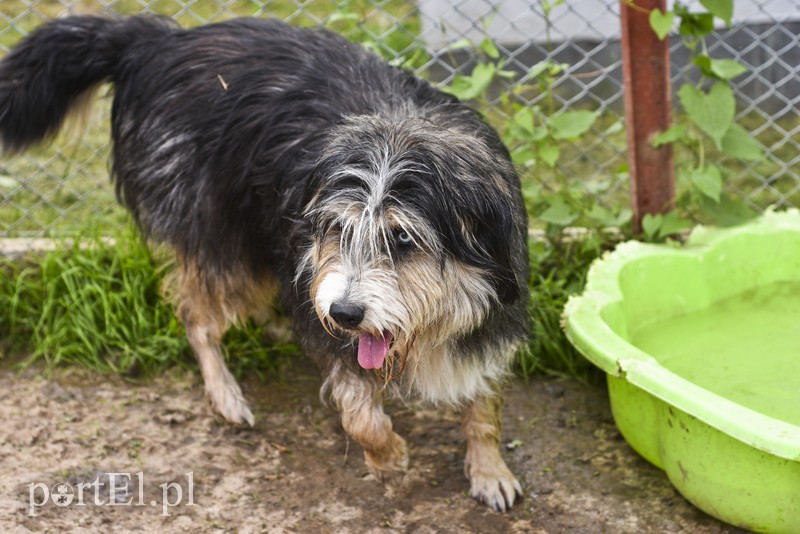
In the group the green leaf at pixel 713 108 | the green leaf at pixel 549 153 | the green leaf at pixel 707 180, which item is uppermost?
the green leaf at pixel 713 108

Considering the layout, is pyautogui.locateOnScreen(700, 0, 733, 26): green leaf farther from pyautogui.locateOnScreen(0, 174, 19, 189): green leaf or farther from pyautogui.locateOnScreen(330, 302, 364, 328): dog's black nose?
pyautogui.locateOnScreen(0, 174, 19, 189): green leaf

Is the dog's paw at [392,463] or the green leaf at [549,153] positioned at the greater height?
the green leaf at [549,153]

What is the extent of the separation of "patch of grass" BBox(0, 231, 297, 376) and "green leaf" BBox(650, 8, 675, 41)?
1743mm

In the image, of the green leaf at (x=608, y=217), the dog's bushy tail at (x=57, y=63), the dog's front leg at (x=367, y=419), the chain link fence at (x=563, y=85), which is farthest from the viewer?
the chain link fence at (x=563, y=85)

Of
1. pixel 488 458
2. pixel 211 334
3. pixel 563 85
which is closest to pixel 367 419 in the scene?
pixel 488 458

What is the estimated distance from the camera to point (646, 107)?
359cm

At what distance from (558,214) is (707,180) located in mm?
549

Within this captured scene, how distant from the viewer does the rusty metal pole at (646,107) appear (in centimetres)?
349

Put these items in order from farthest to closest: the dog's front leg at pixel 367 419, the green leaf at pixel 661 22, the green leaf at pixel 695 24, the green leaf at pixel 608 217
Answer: the green leaf at pixel 608 217 → the green leaf at pixel 695 24 → the green leaf at pixel 661 22 → the dog's front leg at pixel 367 419

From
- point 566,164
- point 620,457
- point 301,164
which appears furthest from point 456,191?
point 566,164

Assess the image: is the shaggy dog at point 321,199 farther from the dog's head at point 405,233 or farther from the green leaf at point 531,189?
the green leaf at point 531,189

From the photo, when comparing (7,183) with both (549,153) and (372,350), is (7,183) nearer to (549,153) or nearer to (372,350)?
(549,153)

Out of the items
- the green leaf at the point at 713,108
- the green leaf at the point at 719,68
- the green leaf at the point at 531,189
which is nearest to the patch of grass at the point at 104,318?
the green leaf at the point at 531,189

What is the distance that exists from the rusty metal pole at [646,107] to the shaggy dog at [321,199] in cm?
97
